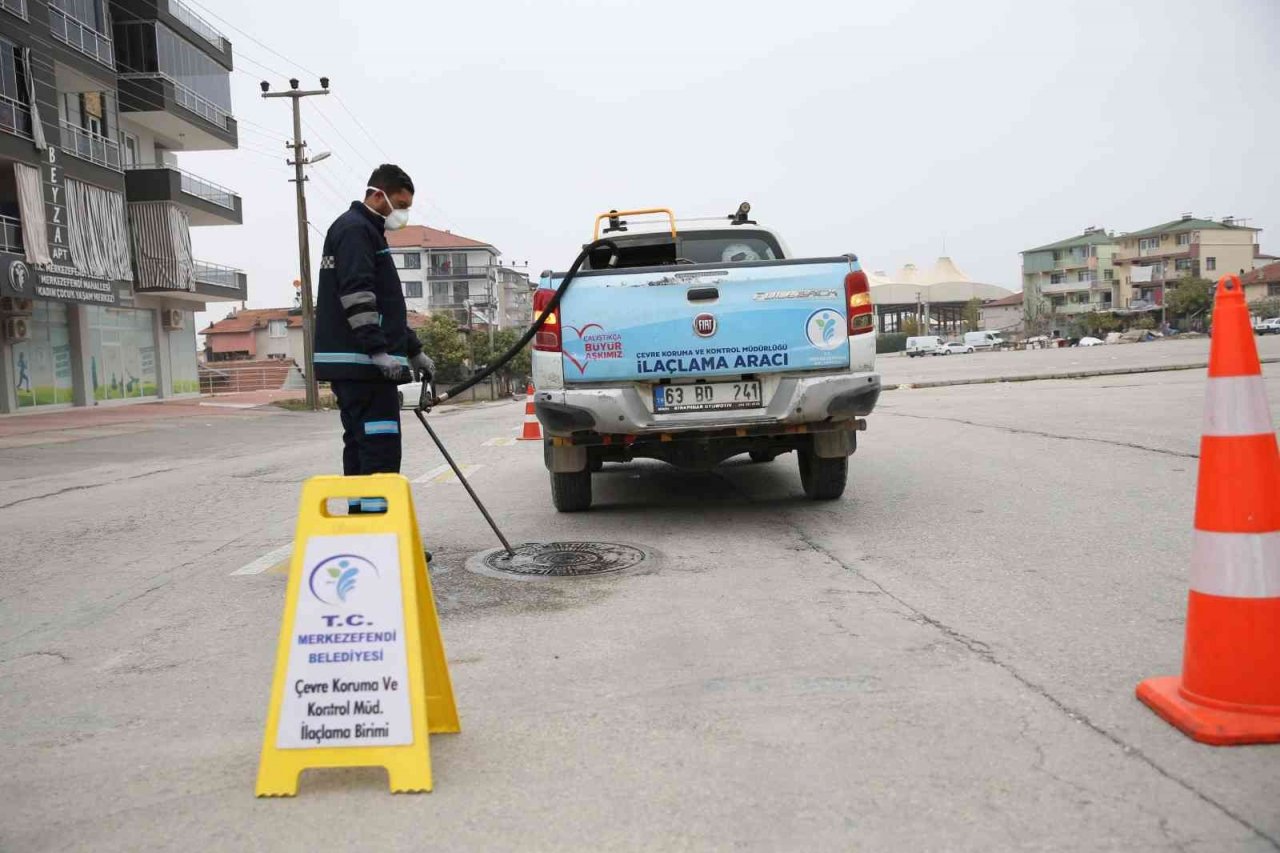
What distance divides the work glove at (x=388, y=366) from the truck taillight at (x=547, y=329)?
49.0 inches

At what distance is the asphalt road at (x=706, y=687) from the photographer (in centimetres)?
258

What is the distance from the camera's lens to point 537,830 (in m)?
2.55

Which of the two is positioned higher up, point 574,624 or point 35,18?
point 35,18

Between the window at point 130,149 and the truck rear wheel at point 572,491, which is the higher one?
the window at point 130,149

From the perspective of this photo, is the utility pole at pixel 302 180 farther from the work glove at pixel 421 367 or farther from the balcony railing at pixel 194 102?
the work glove at pixel 421 367

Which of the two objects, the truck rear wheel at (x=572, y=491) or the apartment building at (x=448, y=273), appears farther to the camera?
the apartment building at (x=448, y=273)

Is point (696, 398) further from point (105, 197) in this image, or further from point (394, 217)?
point (105, 197)

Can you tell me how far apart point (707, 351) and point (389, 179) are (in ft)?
6.69

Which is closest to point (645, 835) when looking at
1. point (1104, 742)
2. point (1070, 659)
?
point (1104, 742)

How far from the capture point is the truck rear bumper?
20.5 feet

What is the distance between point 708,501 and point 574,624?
138 inches

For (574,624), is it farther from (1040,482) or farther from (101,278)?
(101,278)

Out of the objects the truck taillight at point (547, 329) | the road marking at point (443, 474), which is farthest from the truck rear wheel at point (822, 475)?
the road marking at point (443, 474)

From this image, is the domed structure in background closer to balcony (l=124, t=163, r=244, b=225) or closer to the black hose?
balcony (l=124, t=163, r=244, b=225)
